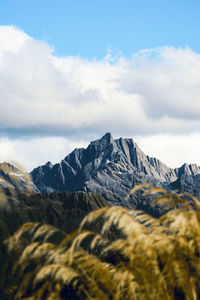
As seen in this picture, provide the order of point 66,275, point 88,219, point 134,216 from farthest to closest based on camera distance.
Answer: point 134,216
point 88,219
point 66,275

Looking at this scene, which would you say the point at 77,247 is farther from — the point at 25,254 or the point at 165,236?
the point at 165,236

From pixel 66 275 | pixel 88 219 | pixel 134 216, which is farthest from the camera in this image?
pixel 134 216

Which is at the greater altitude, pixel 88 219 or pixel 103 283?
pixel 88 219

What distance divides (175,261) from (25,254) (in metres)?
1.44

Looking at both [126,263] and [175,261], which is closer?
[175,261]

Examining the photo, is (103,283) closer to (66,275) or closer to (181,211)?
(66,275)

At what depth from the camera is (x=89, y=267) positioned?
4004mm

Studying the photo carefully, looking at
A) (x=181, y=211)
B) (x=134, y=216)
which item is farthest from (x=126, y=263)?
(x=181, y=211)

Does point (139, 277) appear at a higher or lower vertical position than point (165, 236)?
lower

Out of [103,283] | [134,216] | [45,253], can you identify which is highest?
[134,216]

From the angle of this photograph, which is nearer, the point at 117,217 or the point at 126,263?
the point at 117,217

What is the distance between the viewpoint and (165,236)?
13.1 feet

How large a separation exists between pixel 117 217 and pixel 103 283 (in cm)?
74

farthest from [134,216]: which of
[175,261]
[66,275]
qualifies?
[66,275]
